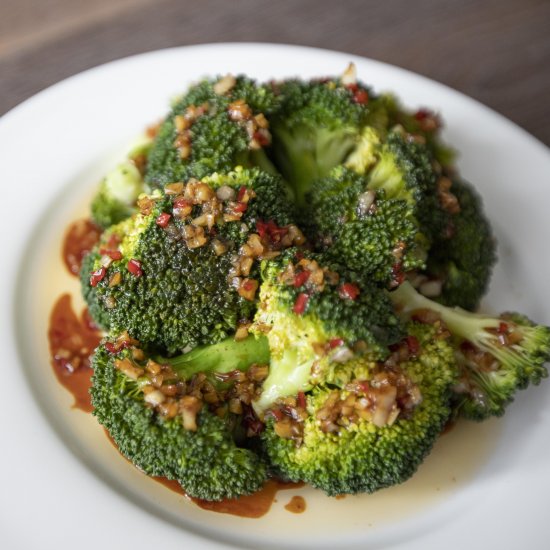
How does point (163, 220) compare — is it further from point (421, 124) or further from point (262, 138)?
point (421, 124)

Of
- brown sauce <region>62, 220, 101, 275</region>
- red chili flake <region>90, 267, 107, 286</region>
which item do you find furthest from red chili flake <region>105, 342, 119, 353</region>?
brown sauce <region>62, 220, 101, 275</region>

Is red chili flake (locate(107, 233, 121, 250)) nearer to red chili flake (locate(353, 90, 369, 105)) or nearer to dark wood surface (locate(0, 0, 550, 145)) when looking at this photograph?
red chili flake (locate(353, 90, 369, 105))

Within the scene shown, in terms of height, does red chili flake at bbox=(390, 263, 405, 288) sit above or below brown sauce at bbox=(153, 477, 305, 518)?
above

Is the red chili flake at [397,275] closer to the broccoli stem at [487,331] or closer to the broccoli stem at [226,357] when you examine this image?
the broccoli stem at [487,331]

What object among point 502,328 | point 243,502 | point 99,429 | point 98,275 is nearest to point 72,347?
point 99,429

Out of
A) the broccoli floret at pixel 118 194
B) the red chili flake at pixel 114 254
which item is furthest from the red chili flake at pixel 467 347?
the broccoli floret at pixel 118 194

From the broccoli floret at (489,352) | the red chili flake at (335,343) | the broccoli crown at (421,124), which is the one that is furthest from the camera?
the broccoli crown at (421,124)
